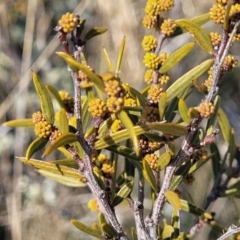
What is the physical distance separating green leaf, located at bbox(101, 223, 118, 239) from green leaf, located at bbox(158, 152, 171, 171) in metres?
0.10

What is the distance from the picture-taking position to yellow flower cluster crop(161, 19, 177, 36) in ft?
1.96

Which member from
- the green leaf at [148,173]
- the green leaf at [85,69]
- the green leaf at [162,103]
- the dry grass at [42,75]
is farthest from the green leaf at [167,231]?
the dry grass at [42,75]

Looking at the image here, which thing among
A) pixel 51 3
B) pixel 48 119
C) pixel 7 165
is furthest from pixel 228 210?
pixel 48 119

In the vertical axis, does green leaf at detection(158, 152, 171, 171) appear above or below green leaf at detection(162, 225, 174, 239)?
above

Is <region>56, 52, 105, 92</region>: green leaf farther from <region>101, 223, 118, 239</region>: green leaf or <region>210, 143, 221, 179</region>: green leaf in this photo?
<region>210, 143, 221, 179</region>: green leaf

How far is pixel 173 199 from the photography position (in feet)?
1.77

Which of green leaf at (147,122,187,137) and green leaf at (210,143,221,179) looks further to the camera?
green leaf at (210,143,221,179)

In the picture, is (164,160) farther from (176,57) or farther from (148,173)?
(176,57)

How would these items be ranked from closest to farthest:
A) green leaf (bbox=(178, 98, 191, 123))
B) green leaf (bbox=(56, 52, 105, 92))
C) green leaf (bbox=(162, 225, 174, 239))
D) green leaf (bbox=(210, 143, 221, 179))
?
green leaf (bbox=(56, 52, 105, 92))
green leaf (bbox=(178, 98, 191, 123))
green leaf (bbox=(162, 225, 174, 239))
green leaf (bbox=(210, 143, 221, 179))

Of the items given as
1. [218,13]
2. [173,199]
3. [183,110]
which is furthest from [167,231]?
[218,13]

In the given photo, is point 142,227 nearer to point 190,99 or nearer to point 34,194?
point 34,194

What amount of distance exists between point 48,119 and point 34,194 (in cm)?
153

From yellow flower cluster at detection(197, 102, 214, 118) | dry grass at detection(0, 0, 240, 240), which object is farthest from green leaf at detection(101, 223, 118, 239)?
dry grass at detection(0, 0, 240, 240)

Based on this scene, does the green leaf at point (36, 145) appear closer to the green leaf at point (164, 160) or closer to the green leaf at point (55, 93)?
the green leaf at point (55, 93)
